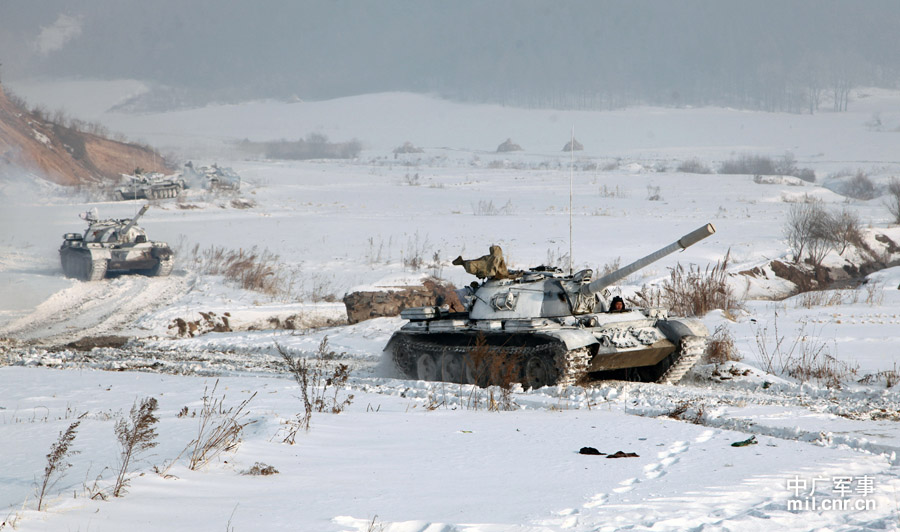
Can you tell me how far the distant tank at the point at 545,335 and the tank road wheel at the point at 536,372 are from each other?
1 centimetres

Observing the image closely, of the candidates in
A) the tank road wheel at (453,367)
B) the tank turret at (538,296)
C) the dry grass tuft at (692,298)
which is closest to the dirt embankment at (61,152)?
the dry grass tuft at (692,298)

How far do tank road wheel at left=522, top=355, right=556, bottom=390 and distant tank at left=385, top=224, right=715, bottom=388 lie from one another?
13 mm

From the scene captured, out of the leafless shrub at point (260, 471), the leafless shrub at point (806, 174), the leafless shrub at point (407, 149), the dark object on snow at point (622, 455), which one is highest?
the leafless shrub at point (407, 149)

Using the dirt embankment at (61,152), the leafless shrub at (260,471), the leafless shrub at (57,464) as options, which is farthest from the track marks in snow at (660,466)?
the dirt embankment at (61,152)

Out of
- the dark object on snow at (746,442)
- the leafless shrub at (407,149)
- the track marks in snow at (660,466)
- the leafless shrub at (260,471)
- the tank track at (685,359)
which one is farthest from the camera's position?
the leafless shrub at (407,149)

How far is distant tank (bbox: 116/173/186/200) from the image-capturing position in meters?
38.9

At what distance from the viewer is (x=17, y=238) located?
28.1 m

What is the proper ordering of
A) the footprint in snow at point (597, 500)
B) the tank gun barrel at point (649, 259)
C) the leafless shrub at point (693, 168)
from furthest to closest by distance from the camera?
the leafless shrub at point (693, 168) → the tank gun barrel at point (649, 259) → the footprint in snow at point (597, 500)

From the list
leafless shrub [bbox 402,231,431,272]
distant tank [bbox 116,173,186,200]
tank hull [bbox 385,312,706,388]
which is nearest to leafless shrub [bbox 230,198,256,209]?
distant tank [bbox 116,173,186,200]

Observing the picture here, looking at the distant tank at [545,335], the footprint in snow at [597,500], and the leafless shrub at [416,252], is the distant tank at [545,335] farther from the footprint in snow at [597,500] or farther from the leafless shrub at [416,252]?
the leafless shrub at [416,252]

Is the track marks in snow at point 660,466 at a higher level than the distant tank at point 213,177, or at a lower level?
lower

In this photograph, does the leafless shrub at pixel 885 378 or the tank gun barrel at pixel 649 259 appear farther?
the leafless shrub at pixel 885 378

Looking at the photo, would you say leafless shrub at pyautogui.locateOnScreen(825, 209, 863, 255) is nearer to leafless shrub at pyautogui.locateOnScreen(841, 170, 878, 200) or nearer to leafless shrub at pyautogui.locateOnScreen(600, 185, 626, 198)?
leafless shrub at pyautogui.locateOnScreen(600, 185, 626, 198)

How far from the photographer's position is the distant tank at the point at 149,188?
3891 cm
